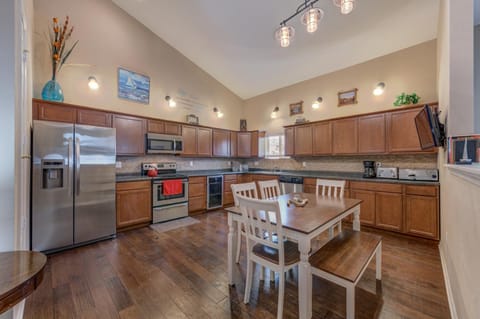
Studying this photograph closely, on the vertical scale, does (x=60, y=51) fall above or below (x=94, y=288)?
above

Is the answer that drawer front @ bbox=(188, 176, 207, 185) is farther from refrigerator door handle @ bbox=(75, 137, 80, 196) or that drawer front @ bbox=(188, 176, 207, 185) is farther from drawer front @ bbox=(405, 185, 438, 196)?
drawer front @ bbox=(405, 185, 438, 196)

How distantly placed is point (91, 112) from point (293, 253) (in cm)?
382

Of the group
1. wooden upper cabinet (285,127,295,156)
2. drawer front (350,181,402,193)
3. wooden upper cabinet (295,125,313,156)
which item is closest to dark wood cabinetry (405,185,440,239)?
drawer front (350,181,402,193)

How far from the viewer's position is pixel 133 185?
3578 mm

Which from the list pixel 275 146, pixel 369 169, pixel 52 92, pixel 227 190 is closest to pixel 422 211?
pixel 369 169

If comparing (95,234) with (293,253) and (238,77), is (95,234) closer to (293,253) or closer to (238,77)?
(293,253)

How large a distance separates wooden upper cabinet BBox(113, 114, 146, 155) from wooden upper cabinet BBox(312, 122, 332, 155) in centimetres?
377

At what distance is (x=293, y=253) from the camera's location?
1741 mm

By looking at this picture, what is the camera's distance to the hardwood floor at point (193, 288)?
1666 mm

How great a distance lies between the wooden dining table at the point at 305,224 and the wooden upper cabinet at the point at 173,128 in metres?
3.06

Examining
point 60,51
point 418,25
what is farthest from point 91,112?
point 418,25

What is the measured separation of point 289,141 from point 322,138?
880 mm

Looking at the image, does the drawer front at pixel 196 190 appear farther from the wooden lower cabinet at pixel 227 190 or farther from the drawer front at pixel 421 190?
the drawer front at pixel 421 190

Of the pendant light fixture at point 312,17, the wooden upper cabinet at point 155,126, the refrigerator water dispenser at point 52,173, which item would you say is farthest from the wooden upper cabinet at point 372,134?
the refrigerator water dispenser at point 52,173
